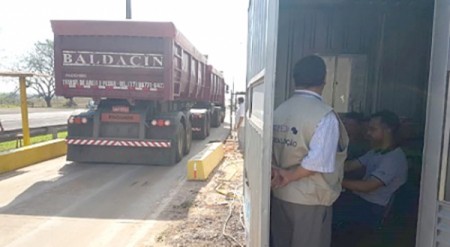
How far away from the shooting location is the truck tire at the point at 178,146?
839 centimetres

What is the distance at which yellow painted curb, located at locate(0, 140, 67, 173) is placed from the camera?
7.51 m

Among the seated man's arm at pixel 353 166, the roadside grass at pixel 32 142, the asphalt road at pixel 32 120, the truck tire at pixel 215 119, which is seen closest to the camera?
the seated man's arm at pixel 353 166

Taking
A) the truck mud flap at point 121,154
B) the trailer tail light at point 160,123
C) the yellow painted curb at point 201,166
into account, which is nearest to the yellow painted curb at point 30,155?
the truck mud flap at point 121,154

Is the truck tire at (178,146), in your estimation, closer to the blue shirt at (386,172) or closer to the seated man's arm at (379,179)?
the blue shirt at (386,172)

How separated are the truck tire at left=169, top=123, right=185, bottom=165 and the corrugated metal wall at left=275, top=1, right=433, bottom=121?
4369 mm

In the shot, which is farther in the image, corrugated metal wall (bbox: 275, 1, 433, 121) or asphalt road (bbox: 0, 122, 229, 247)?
asphalt road (bbox: 0, 122, 229, 247)

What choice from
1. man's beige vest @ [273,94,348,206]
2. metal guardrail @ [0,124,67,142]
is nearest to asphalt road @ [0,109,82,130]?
metal guardrail @ [0,124,67,142]

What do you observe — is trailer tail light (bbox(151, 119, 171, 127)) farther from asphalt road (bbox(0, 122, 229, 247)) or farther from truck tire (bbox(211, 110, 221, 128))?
truck tire (bbox(211, 110, 221, 128))

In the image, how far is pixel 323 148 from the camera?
2.16 m

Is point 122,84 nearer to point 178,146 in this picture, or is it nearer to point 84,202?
point 178,146

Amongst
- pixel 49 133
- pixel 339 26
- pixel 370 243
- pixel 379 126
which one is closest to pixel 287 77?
pixel 339 26

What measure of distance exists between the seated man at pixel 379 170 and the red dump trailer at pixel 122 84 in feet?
16.8

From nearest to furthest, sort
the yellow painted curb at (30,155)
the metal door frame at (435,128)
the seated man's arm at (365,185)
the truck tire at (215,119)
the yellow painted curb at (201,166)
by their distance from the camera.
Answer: the metal door frame at (435,128), the seated man's arm at (365,185), the yellow painted curb at (201,166), the yellow painted curb at (30,155), the truck tire at (215,119)

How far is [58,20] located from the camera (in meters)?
7.49
